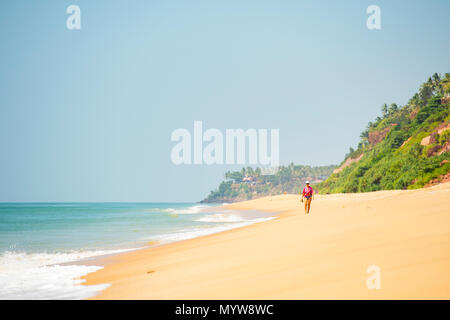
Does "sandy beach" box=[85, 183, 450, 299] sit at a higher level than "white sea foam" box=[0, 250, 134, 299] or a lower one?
higher

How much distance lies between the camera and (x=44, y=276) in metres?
7.11

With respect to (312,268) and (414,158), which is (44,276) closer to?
(312,268)

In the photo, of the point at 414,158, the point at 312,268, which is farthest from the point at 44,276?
the point at 414,158

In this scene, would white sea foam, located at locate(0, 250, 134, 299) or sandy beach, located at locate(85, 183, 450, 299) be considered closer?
sandy beach, located at locate(85, 183, 450, 299)

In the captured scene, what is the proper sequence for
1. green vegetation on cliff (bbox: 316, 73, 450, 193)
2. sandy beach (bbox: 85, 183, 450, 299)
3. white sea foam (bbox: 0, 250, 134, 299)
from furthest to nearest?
green vegetation on cliff (bbox: 316, 73, 450, 193)
white sea foam (bbox: 0, 250, 134, 299)
sandy beach (bbox: 85, 183, 450, 299)

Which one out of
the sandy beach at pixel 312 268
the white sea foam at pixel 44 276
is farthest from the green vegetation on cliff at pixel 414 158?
the white sea foam at pixel 44 276

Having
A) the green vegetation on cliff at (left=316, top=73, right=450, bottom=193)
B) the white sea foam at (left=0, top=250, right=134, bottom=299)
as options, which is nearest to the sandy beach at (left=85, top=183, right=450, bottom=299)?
the white sea foam at (left=0, top=250, right=134, bottom=299)

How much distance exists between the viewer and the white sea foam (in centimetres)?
552

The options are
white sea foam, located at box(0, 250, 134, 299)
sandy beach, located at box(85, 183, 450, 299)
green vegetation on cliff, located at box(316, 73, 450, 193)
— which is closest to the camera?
sandy beach, located at box(85, 183, 450, 299)

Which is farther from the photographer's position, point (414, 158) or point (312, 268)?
point (414, 158)

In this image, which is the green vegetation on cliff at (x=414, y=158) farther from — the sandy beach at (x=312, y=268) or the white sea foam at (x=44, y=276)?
the white sea foam at (x=44, y=276)

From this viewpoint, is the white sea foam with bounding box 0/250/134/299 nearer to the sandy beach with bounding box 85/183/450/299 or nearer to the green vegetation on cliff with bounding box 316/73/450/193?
the sandy beach with bounding box 85/183/450/299

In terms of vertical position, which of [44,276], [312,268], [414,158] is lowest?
[44,276]

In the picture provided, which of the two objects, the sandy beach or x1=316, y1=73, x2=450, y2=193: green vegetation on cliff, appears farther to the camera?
x1=316, y1=73, x2=450, y2=193: green vegetation on cliff
